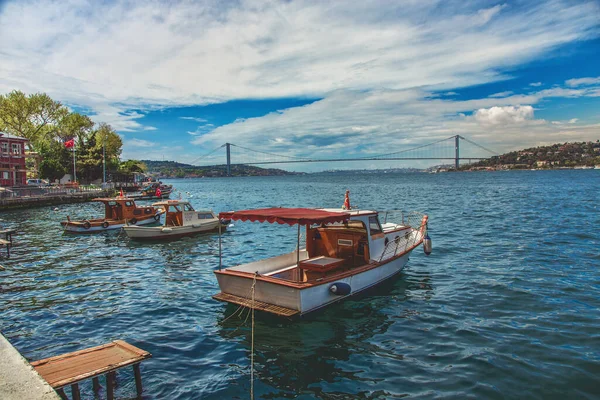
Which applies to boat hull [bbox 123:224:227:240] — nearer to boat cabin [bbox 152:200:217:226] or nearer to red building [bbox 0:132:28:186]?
boat cabin [bbox 152:200:217:226]

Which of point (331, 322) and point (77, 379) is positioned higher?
point (77, 379)

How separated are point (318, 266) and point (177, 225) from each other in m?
17.1

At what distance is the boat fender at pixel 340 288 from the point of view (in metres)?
10.6

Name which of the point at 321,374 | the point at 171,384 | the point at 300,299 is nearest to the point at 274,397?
the point at 321,374

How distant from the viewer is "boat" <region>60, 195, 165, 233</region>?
2711 centimetres

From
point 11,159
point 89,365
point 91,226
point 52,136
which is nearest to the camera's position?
point 89,365

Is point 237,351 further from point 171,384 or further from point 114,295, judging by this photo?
point 114,295

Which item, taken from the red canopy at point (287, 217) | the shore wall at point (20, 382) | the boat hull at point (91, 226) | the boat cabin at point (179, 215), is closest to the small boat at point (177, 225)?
the boat cabin at point (179, 215)

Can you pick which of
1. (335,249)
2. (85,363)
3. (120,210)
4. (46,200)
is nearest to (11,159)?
(46,200)

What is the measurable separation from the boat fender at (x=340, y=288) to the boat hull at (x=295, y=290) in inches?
3.3

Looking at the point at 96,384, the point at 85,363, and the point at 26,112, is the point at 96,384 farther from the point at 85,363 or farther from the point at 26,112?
the point at 26,112

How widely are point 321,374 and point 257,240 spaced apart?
16.6 metres

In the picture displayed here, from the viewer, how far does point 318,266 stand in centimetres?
1128

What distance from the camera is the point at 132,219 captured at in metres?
30.5
